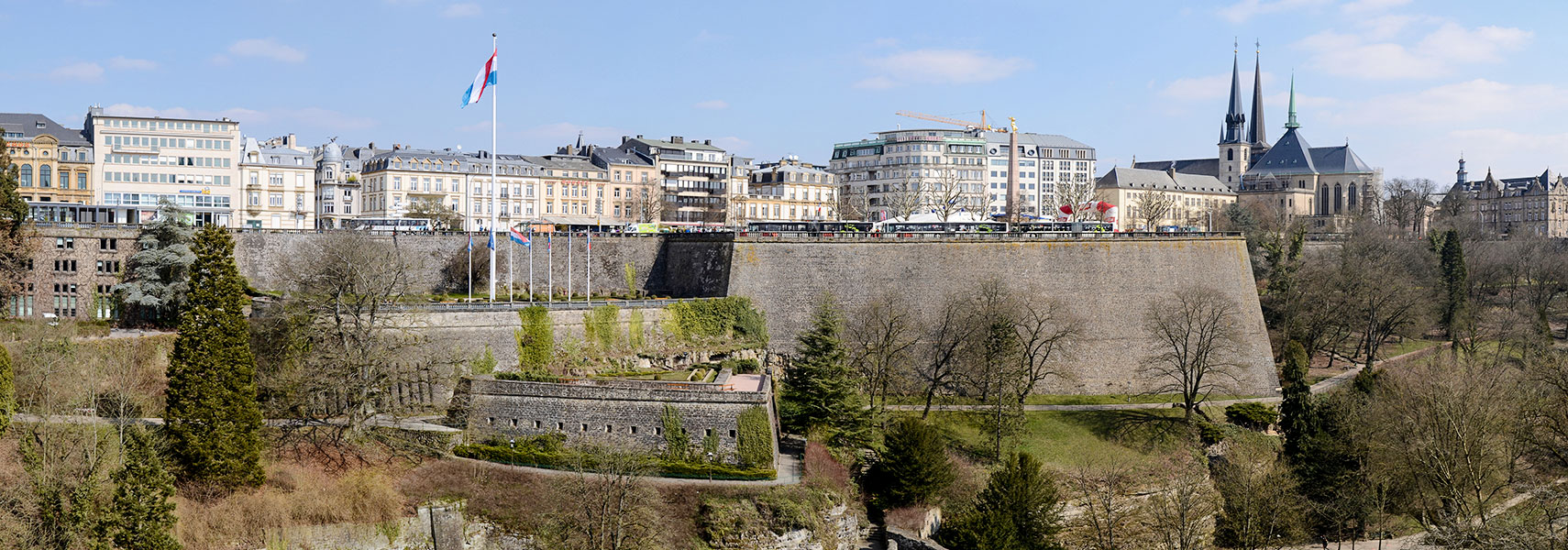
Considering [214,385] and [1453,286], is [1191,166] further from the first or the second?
[214,385]

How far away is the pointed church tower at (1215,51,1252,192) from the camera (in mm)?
152375

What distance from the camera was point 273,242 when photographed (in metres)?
56.8

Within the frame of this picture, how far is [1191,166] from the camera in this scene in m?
159

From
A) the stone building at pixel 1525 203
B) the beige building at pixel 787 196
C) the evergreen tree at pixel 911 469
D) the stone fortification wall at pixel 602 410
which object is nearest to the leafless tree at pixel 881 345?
the evergreen tree at pixel 911 469

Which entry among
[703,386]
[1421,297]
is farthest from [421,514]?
[1421,297]

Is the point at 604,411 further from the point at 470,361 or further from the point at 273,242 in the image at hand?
the point at 273,242

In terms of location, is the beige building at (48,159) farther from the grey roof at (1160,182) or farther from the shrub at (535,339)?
the grey roof at (1160,182)

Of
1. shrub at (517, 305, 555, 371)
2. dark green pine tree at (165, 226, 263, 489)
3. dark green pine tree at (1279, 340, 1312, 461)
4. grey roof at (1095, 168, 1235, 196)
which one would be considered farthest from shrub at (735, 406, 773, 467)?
grey roof at (1095, 168, 1235, 196)

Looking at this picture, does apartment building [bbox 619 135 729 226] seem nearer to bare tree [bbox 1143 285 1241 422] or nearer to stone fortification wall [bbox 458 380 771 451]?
bare tree [bbox 1143 285 1241 422]

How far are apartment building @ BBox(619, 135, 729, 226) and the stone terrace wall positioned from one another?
1622 inches

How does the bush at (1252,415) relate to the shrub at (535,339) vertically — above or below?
below

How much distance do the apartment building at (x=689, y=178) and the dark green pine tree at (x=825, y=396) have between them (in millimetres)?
53055

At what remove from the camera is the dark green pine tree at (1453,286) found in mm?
71812

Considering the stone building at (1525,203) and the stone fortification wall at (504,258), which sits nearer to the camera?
the stone fortification wall at (504,258)
